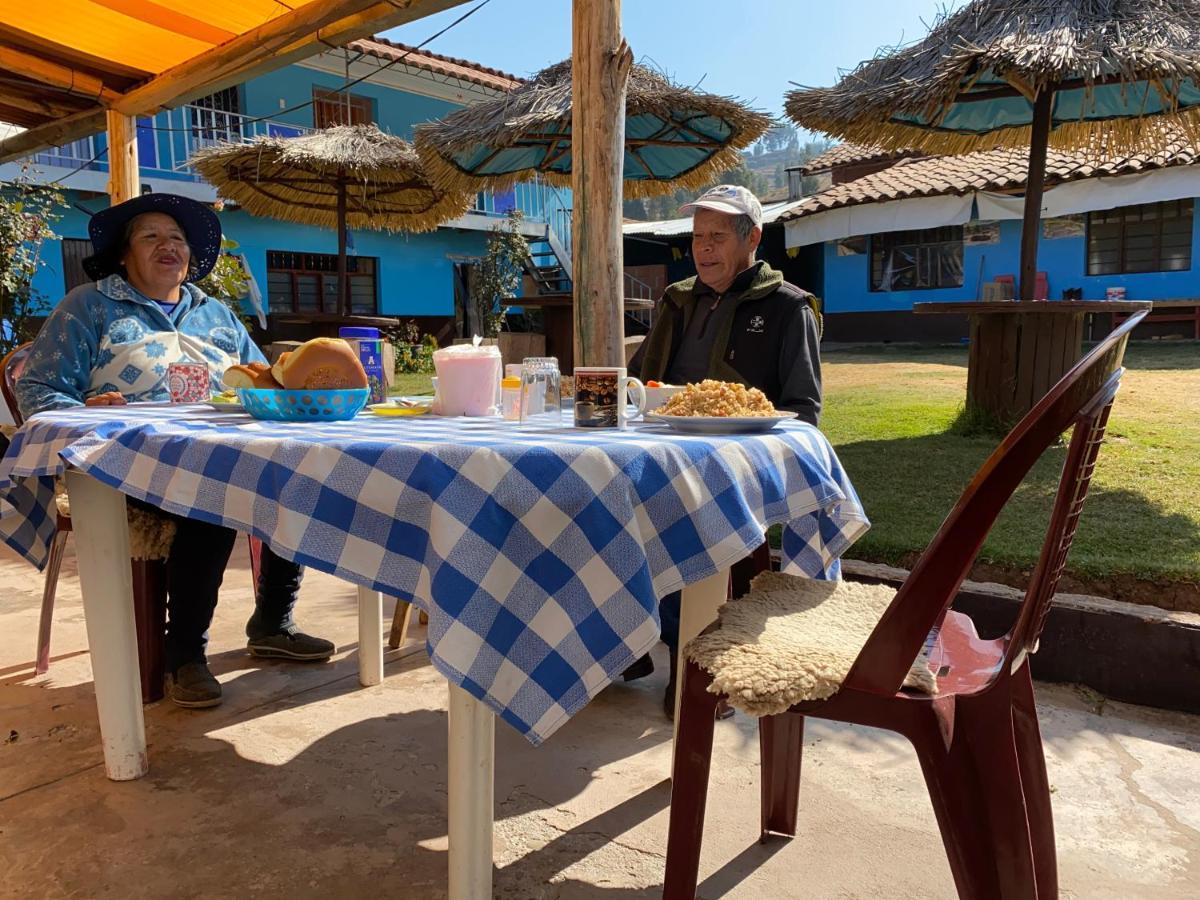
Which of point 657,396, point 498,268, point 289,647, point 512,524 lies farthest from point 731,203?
point 498,268

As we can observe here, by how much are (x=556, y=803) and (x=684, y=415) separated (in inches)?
38.8

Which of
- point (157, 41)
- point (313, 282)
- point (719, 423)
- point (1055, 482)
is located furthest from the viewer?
point (313, 282)

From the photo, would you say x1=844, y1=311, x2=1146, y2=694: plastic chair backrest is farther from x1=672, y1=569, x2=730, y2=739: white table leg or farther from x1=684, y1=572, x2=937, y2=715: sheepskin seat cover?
x1=672, y1=569, x2=730, y2=739: white table leg

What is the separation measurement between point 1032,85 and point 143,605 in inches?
214

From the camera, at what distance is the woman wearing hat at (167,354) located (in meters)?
2.55

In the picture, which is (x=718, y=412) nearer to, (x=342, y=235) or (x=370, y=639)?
(x=370, y=639)

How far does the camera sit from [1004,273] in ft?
47.9

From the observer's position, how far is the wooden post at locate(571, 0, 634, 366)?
3551mm

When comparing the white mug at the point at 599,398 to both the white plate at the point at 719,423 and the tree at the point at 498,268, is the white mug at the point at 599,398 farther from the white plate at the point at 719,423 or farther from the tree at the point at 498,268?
the tree at the point at 498,268

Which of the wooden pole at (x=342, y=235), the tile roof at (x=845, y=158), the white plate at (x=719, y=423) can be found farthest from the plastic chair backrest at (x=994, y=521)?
the tile roof at (x=845, y=158)

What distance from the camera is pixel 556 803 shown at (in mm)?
2025

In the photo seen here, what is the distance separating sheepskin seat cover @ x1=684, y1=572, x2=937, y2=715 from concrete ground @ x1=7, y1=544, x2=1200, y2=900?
551 mm

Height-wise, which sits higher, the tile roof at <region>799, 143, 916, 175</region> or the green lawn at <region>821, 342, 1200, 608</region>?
the tile roof at <region>799, 143, 916, 175</region>

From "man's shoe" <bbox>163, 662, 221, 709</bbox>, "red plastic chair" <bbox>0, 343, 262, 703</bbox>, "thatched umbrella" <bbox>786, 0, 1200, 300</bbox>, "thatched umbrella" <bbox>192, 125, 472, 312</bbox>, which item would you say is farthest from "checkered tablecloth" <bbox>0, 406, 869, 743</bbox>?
"thatched umbrella" <bbox>192, 125, 472, 312</bbox>
